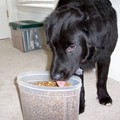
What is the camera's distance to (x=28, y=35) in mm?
2574

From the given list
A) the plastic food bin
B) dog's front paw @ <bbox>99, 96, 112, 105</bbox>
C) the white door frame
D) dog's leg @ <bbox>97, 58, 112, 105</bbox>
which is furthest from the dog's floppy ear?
the white door frame

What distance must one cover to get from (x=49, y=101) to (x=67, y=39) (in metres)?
0.29

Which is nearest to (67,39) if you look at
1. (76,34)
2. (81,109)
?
(76,34)

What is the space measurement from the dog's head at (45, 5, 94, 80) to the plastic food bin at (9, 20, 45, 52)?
1597 millimetres

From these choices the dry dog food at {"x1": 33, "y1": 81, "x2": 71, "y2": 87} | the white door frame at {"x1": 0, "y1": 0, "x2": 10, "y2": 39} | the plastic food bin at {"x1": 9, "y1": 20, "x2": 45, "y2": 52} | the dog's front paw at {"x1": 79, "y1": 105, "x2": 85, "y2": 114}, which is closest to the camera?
the dry dog food at {"x1": 33, "y1": 81, "x2": 71, "y2": 87}

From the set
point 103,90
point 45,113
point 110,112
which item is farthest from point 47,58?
point 45,113

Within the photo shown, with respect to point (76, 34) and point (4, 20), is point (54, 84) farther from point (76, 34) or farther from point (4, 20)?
point (4, 20)

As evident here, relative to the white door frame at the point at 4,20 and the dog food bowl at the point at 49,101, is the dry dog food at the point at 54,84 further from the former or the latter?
the white door frame at the point at 4,20

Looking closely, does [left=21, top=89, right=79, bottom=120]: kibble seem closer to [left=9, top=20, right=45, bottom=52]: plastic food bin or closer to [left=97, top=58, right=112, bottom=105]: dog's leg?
[left=97, top=58, right=112, bottom=105]: dog's leg

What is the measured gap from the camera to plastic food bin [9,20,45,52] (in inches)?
99.1

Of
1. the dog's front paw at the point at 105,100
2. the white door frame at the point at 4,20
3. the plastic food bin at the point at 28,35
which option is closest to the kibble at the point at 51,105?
the dog's front paw at the point at 105,100

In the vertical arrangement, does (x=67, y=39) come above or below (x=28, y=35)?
above

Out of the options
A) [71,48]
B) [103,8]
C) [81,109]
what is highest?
[103,8]

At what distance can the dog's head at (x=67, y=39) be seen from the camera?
897mm
